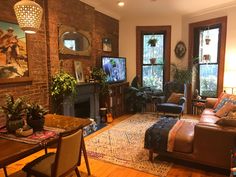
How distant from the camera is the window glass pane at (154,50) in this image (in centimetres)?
617

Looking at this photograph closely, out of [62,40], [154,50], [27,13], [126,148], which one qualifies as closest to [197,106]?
[154,50]

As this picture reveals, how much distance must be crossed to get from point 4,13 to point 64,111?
189 cm

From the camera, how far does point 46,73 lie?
3738 mm

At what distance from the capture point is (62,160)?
175 centimetres

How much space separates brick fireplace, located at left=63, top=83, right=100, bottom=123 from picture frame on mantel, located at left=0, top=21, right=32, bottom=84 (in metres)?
0.94

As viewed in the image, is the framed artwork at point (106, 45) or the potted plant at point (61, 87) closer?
the potted plant at point (61, 87)

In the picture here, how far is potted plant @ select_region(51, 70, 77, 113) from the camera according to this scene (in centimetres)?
362

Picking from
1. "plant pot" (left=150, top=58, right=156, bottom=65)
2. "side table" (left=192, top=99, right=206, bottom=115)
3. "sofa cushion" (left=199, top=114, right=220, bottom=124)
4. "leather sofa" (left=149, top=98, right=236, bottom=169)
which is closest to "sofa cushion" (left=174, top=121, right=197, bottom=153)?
"leather sofa" (left=149, top=98, right=236, bottom=169)

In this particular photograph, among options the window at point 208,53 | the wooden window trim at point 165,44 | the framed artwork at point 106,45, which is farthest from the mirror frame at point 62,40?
the window at point 208,53

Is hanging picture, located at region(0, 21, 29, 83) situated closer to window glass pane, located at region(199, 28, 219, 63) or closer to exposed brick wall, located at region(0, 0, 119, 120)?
exposed brick wall, located at region(0, 0, 119, 120)

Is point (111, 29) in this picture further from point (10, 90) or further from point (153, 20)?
point (10, 90)

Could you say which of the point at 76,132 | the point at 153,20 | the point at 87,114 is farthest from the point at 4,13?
the point at 153,20

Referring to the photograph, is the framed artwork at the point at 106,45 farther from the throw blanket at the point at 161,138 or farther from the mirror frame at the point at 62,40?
the throw blanket at the point at 161,138

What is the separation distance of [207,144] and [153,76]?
12.9 feet
